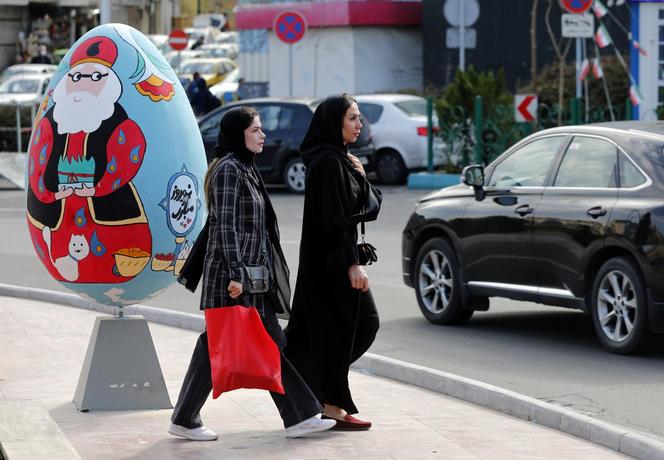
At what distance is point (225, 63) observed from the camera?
51.8 m

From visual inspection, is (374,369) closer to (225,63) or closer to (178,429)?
(178,429)

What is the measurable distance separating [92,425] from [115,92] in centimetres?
179

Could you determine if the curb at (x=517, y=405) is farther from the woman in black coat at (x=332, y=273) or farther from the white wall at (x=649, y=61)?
the white wall at (x=649, y=61)

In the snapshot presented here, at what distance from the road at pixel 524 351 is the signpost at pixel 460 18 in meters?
17.7

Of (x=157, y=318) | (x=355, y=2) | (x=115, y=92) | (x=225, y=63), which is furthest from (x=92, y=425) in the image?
(x=225, y=63)

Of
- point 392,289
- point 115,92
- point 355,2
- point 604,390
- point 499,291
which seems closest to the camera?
point 115,92

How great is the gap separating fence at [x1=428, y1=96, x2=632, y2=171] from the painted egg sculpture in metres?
16.9

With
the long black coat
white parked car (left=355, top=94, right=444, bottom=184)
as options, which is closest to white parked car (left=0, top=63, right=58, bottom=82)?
white parked car (left=355, top=94, right=444, bottom=184)

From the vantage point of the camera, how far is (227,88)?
45656mm

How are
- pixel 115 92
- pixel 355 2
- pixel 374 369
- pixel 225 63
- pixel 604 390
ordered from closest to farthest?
1. pixel 115 92
2. pixel 604 390
3. pixel 374 369
4. pixel 355 2
5. pixel 225 63

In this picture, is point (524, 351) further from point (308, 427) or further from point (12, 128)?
point (12, 128)

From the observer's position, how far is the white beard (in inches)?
324

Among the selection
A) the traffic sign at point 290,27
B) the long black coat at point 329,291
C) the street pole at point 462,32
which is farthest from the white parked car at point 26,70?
the long black coat at point 329,291

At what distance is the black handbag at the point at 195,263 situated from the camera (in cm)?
767
